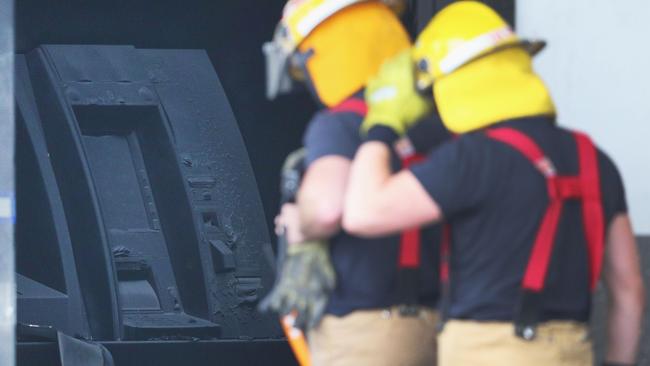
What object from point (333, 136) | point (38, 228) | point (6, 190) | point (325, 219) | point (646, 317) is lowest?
point (646, 317)

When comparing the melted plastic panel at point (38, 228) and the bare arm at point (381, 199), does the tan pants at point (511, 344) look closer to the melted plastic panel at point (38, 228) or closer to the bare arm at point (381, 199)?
the bare arm at point (381, 199)

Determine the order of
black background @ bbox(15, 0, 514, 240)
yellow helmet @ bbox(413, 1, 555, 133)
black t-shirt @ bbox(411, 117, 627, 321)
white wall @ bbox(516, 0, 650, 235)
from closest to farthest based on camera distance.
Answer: black t-shirt @ bbox(411, 117, 627, 321), yellow helmet @ bbox(413, 1, 555, 133), white wall @ bbox(516, 0, 650, 235), black background @ bbox(15, 0, 514, 240)

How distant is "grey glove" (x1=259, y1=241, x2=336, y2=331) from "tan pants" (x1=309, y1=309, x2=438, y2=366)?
44 mm

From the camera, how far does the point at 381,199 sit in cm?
272

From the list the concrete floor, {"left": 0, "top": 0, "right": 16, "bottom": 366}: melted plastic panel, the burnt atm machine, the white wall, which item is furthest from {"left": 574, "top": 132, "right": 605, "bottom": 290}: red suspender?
the burnt atm machine

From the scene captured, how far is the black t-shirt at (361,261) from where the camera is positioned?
9.85 feet

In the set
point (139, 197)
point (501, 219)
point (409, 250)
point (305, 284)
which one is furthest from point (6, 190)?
point (139, 197)

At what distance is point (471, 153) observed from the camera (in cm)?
270

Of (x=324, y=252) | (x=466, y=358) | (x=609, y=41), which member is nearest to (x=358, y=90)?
Result: (x=324, y=252)

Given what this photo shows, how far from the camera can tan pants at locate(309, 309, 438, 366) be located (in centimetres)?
303

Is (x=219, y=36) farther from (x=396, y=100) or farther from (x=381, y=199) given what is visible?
(x=381, y=199)

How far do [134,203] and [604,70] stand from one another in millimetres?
3674

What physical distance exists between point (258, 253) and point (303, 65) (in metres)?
3.89

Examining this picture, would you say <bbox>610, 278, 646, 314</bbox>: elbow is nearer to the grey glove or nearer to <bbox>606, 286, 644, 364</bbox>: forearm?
<bbox>606, 286, 644, 364</bbox>: forearm
